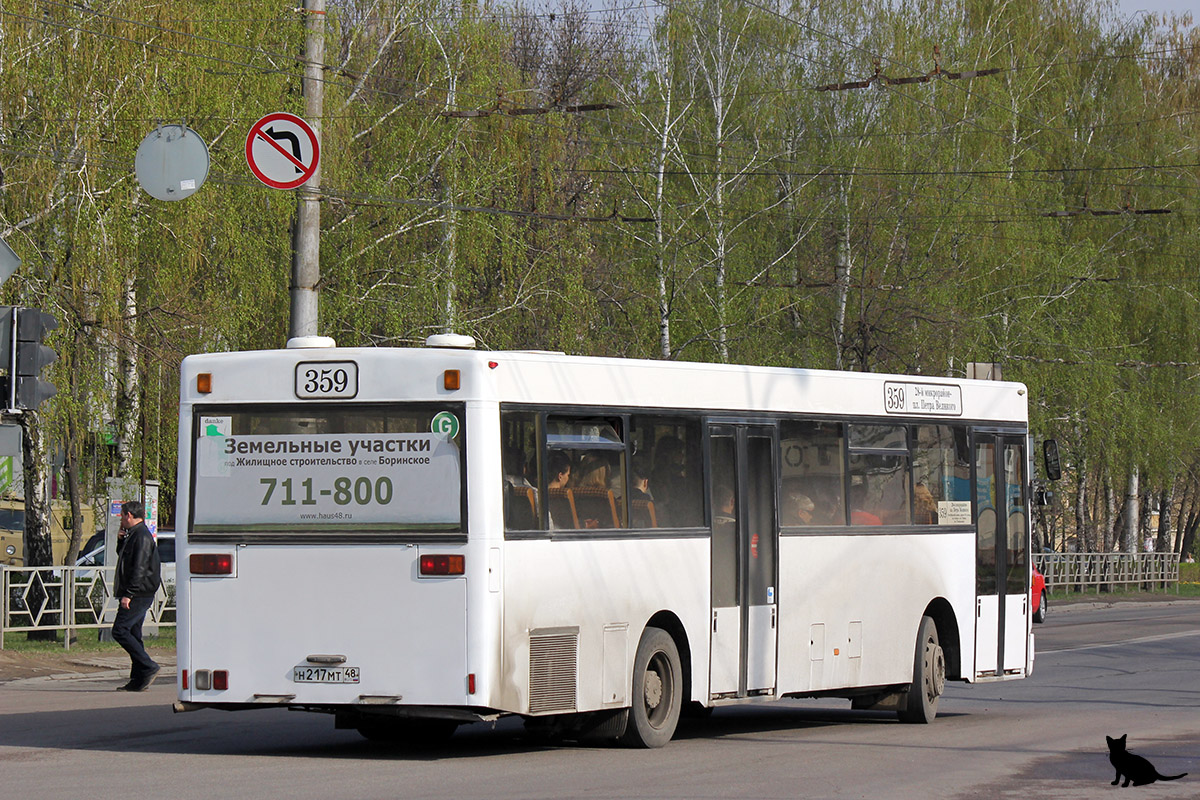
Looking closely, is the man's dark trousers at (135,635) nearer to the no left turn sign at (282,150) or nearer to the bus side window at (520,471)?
the no left turn sign at (282,150)

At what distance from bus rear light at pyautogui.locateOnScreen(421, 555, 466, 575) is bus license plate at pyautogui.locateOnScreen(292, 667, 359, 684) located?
0.78 meters

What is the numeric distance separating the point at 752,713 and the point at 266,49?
46.2 feet

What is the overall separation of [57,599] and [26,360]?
963cm

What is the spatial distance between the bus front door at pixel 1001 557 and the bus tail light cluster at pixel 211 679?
7177mm

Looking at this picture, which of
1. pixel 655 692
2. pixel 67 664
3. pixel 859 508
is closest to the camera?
pixel 655 692

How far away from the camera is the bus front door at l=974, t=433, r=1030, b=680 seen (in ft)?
54.4

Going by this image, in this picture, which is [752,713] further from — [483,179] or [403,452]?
[483,179]

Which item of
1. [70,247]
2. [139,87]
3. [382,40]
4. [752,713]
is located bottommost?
[752,713]

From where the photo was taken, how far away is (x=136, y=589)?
18.2m

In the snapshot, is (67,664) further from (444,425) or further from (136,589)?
(444,425)

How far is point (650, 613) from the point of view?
12773mm

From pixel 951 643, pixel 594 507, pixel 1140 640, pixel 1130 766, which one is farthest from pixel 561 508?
pixel 1140 640

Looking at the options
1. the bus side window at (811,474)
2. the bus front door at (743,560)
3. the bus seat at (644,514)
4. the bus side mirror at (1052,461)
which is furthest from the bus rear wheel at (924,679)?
the bus seat at (644,514)

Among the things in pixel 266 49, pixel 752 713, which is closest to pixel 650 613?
pixel 752 713
